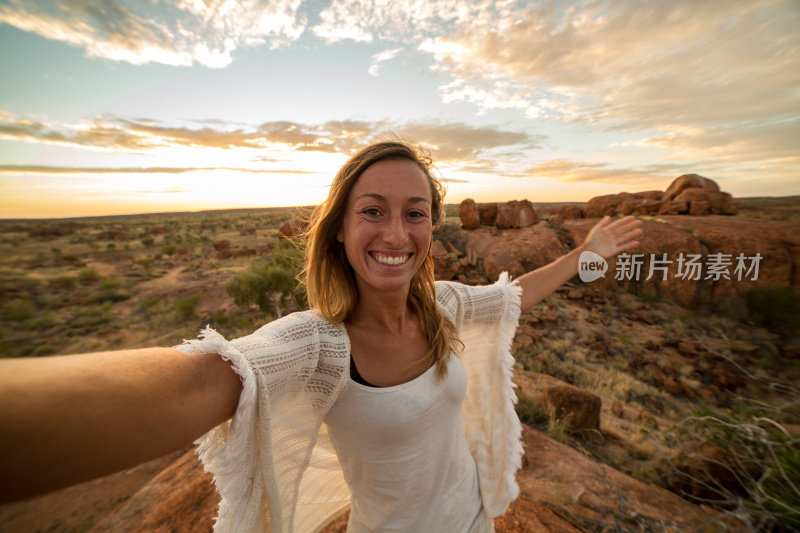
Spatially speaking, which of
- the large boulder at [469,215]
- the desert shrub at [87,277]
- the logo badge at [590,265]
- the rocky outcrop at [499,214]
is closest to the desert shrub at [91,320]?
the desert shrub at [87,277]

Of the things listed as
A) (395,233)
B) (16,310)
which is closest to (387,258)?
(395,233)

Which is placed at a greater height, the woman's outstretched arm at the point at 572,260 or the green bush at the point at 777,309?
the woman's outstretched arm at the point at 572,260

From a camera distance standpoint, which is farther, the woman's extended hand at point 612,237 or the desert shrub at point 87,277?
the desert shrub at point 87,277

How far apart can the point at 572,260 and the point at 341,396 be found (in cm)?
171

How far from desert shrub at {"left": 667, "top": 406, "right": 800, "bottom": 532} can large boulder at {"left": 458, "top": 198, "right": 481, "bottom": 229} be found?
14.2 metres

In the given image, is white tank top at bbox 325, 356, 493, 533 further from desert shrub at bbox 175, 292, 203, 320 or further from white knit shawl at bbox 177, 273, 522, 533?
desert shrub at bbox 175, 292, 203, 320

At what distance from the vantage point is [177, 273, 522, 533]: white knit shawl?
2.83ft

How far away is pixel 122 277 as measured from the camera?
50.1 feet

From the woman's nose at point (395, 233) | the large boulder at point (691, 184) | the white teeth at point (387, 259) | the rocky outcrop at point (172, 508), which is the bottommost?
the rocky outcrop at point (172, 508)

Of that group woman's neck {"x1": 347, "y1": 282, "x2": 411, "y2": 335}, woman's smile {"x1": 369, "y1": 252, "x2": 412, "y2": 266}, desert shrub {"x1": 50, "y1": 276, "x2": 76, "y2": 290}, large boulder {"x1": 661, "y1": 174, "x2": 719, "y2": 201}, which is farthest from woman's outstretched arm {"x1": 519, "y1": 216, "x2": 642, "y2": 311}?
large boulder {"x1": 661, "y1": 174, "x2": 719, "y2": 201}

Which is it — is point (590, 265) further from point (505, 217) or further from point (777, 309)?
point (505, 217)

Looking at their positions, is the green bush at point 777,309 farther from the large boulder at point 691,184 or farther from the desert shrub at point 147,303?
the desert shrub at point 147,303

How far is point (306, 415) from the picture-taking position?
1.15 metres

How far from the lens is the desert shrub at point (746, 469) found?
240 cm
